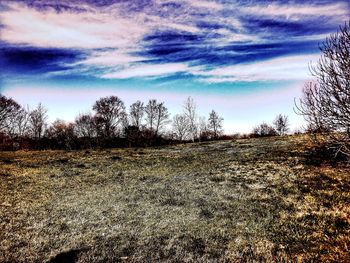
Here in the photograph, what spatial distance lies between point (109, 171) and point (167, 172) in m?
3.63

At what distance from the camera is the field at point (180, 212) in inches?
345

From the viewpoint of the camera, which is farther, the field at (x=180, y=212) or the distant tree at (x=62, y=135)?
the distant tree at (x=62, y=135)

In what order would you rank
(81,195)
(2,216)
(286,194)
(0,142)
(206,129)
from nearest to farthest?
(2,216), (286,194), (81,195), (0,142), (206,129)

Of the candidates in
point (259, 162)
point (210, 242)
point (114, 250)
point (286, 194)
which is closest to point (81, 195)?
point (114, 250)

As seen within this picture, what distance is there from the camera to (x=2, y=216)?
11516 mm

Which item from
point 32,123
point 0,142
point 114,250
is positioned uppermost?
point 32,123

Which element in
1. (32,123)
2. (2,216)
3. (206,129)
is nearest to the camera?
(2,216)

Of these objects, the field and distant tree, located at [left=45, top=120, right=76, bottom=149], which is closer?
the field

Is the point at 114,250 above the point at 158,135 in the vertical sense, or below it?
below

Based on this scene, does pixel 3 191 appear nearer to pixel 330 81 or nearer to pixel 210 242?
pixel 210 242

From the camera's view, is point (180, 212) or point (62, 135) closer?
point (180, 212)

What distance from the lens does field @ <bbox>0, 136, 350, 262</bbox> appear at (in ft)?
28.7

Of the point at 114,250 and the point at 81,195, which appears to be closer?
the point at 114,250

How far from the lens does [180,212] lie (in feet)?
37.6
